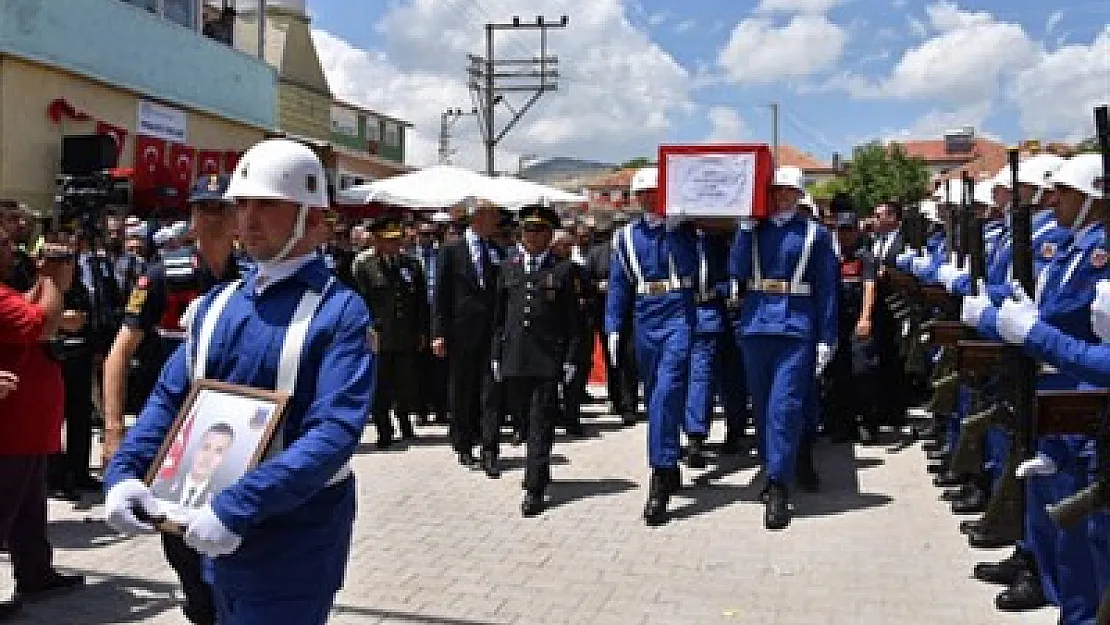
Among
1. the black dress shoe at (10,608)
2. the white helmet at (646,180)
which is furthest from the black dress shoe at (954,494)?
the black dress shoe at (10,608)

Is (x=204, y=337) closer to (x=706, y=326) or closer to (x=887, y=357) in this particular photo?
(x=706, y=326)

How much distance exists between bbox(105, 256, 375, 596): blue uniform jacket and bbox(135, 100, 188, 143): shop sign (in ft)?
54.7

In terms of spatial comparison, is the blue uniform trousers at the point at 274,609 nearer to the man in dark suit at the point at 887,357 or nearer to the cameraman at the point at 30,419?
the cameraman at the point at 30,419

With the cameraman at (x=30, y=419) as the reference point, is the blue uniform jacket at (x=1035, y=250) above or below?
above

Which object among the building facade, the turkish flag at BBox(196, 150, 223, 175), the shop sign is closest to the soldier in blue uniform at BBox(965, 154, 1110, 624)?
the building facade

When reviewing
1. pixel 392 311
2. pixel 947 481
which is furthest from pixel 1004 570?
pixel 392 311

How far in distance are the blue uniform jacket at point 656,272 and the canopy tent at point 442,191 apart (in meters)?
9.12

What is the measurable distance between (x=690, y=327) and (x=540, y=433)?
3.95 feet

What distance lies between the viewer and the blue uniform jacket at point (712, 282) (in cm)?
763

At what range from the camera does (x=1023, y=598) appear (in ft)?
16.9

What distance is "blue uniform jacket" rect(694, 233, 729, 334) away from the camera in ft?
25.0

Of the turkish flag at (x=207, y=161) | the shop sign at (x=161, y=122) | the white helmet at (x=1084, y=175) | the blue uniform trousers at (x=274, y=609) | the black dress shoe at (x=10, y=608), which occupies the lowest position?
the black dress shoe at (x=10, y=608)

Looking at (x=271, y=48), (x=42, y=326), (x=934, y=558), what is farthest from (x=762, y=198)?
(x=271, y=48)

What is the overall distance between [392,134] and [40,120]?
95.1 feet
